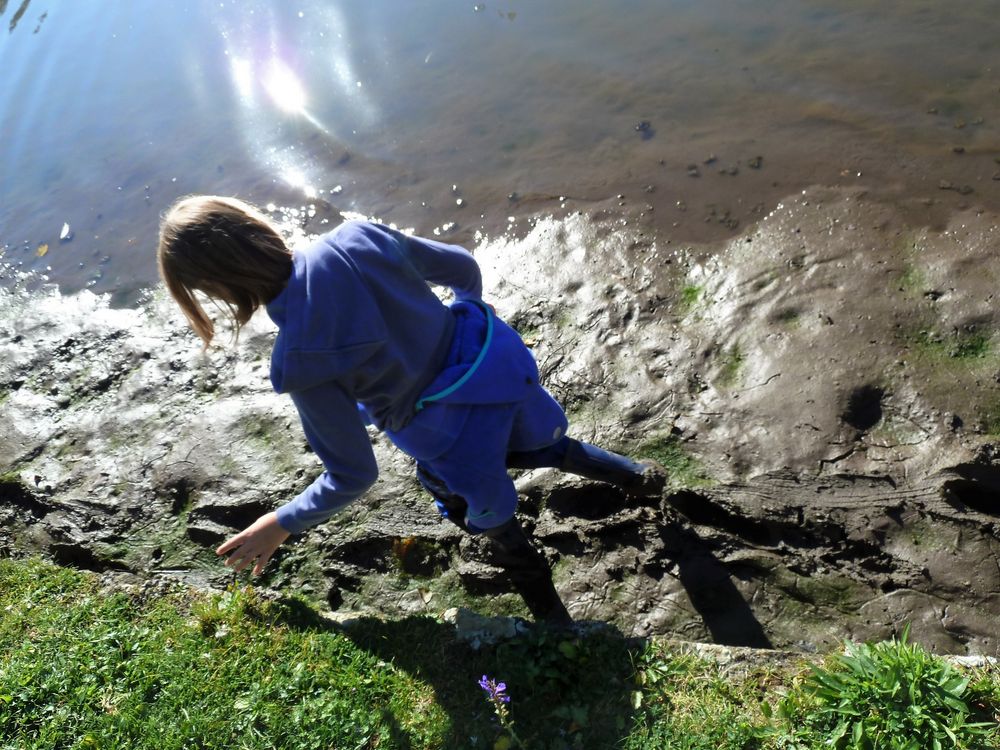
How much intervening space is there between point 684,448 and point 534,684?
4.01ft

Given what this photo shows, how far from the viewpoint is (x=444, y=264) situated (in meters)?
2.29

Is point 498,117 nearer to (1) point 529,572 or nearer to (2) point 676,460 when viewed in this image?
(2) point 676,460

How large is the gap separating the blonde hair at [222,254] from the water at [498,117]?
115 inches

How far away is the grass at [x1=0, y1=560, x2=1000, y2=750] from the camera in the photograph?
208cm

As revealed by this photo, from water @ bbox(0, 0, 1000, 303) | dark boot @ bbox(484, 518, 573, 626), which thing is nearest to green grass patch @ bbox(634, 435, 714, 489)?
dark boot @ bbox(484, 518, 573, 626)

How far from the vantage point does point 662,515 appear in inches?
119

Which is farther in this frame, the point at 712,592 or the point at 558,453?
the point at 712,592

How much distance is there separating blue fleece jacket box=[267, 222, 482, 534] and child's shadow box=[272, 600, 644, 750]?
0.77 metres

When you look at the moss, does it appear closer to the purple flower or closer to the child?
the child

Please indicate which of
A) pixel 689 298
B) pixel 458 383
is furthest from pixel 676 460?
pixel 458 383

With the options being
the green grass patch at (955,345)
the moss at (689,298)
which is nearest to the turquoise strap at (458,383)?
the moss at (689,298)

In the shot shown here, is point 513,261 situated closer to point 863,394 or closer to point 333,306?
point 863,394

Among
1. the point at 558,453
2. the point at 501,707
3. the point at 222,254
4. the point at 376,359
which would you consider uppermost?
the point at 222,254

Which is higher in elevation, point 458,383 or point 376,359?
point 376,359
